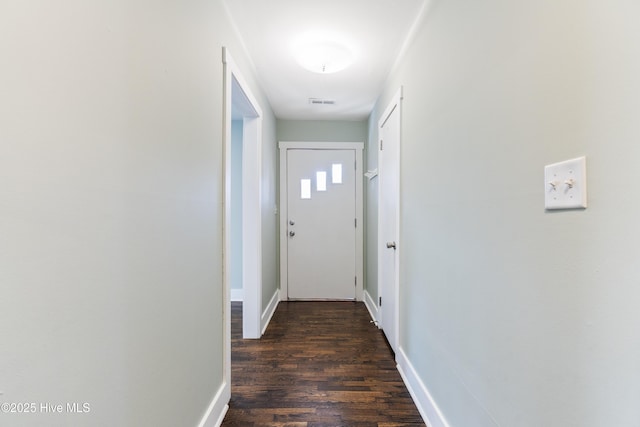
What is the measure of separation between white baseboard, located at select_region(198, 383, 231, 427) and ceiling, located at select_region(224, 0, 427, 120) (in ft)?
7.22

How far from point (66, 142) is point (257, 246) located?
207cm

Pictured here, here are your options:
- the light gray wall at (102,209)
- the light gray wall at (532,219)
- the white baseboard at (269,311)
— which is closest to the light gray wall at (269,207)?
the white baseboard at (269,311)

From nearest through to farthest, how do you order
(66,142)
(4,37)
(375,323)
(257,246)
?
(4,37) → (66,142) → (257,246) → (375,323)

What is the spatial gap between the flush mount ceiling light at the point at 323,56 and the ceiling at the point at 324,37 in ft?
0.09

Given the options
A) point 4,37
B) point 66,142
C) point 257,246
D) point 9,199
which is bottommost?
point 257,246

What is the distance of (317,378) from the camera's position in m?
2.05

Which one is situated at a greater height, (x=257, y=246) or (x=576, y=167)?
(x=576, y=167)

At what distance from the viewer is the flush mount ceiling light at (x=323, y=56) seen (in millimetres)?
2103

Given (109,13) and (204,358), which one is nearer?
(109,13)

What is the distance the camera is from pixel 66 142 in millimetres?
669

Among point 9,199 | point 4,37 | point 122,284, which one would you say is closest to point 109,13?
point 4,37

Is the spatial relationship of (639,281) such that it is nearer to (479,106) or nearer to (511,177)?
(511,177)

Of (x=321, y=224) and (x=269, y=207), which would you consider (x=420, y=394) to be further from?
(x=321, y=224)
